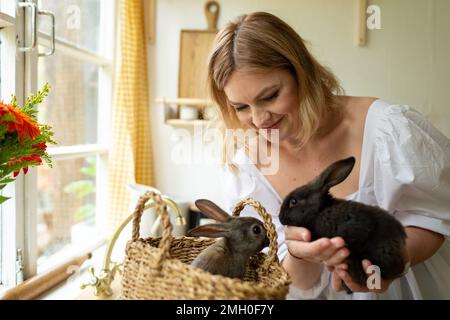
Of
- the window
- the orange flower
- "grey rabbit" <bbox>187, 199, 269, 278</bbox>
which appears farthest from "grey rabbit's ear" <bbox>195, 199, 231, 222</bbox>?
the window

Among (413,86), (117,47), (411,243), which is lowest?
(411,243)

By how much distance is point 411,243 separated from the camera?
0.48 metres

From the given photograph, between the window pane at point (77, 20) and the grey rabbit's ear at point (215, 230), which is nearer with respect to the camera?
the grey rabbit's ear at point (215, 230)

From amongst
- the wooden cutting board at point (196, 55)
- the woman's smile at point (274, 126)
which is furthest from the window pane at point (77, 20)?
the woman's smile at point (274, 126)

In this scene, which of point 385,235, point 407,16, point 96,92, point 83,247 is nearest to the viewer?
point 385,235

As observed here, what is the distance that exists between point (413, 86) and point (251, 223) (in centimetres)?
31

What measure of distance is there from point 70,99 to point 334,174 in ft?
2.48

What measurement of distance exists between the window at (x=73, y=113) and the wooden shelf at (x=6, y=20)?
0.18 ft

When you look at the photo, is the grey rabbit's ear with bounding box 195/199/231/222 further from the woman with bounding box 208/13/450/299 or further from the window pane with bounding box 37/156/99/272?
the window pane with bounding box 37/156/99/272

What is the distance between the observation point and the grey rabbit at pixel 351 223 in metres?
0.41

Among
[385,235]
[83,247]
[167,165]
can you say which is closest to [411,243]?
[385,235]

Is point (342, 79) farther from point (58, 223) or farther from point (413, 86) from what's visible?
→ point (58, 223)

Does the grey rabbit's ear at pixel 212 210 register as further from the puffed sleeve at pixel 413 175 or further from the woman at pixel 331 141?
the puffed sleeve at pixel 413 175

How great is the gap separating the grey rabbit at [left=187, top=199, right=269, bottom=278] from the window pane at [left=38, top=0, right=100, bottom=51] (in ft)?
1.57
